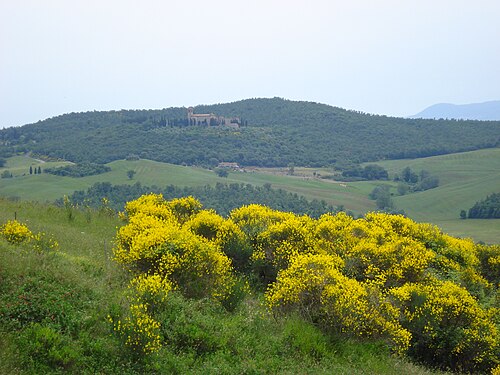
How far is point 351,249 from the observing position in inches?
504

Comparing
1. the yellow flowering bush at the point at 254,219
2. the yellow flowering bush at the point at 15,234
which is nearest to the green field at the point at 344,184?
the yellow flowering bush at the point at 254,219

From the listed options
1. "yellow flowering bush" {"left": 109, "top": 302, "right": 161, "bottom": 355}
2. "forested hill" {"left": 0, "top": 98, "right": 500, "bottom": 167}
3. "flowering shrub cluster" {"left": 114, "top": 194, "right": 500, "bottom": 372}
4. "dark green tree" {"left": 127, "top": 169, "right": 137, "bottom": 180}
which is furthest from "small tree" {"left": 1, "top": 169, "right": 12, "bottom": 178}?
"yellow flowering bush" {"left": 109, "top": 302, "right": 161, "bottom": 355}

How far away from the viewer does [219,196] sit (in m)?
62.3

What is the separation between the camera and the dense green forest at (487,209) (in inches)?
2640

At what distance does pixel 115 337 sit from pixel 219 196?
5569 cm

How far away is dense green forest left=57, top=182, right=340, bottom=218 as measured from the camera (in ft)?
180

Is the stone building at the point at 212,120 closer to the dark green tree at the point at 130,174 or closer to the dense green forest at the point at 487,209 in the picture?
the dark green tree at the point at 130,174

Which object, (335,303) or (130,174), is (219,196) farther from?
(335,303)

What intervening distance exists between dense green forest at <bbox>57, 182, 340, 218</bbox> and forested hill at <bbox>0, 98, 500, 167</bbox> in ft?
115

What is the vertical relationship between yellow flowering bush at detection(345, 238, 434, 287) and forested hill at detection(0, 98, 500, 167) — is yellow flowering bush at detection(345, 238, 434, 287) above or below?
below

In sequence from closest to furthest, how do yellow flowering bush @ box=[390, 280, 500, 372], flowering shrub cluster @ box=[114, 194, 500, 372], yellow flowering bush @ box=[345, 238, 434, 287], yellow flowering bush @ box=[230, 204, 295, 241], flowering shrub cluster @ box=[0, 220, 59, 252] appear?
1. flowering shrub cluster @ box=[114, 194, 500, 372]
2. flowering shrub cluster @ box=[0, 220, 59, 252]
3. yellow flowering bush @ box=[390, 280, 500, 372]
4. yellow flowering bush @ box=[345, 238, 434, 287]
5. yellow flowering bush @ box=[230, 204, 295, 241]

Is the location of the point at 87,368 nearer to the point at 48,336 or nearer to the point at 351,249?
the point at 48,336

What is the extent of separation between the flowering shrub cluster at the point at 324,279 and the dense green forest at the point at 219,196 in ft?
129

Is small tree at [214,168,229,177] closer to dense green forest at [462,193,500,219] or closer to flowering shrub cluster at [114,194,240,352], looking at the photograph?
dense green forest at [462,193,500,219]
